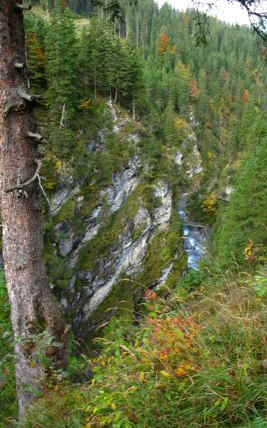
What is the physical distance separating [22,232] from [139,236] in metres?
21.2

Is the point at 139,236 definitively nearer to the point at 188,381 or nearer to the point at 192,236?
the point at 192,236

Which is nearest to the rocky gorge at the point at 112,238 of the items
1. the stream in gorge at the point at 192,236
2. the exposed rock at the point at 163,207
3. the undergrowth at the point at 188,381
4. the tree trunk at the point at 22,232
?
the exposed rock at the point at 163,207

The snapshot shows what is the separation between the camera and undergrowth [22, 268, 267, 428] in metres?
1.73

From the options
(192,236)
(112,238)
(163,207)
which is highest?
(163,207)

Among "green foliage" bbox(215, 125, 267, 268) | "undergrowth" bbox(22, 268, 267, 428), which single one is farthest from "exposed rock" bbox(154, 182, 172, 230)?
"undergrowth" bbox(22, 268, 267, 428)

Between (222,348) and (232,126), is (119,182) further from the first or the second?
(232,126)

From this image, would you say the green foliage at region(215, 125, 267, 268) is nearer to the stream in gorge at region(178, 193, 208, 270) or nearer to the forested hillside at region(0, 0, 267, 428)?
the forested hillside at region(0, 0, 267, 428)

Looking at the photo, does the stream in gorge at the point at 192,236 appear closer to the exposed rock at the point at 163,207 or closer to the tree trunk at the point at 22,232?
the exposed rock at the point at 163,207

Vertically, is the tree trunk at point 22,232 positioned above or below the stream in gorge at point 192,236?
above

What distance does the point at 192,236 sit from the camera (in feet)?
110

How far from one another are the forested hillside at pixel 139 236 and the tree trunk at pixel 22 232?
0.59ft

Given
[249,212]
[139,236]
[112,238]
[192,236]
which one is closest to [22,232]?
[249,212]

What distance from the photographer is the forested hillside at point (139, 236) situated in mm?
1990

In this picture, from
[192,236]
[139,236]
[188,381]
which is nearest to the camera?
[188,381]
